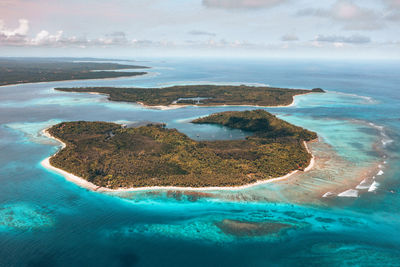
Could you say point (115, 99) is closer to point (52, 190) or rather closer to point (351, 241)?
point (52, 190)

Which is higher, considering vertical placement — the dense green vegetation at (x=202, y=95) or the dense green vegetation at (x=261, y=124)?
the dense green vegetation at (x=202, y=95)

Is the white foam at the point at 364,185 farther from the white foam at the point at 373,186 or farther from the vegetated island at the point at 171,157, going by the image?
the vegetated island at the point at 171,157

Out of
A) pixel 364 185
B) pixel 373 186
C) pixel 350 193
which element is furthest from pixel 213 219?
pixel 373 186

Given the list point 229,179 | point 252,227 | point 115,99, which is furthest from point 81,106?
point 252,227

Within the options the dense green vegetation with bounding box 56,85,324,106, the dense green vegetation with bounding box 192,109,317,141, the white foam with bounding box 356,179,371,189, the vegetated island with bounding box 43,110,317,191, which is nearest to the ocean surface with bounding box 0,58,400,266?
the white foam with bounding box 356,179,371,189

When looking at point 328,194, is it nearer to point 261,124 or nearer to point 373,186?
point 373,186

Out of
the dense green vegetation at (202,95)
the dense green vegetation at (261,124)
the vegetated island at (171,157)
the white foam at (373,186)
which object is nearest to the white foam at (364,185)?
the white foam at (373,186)
